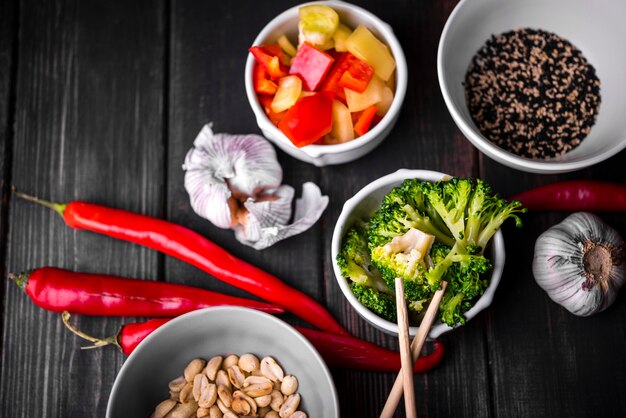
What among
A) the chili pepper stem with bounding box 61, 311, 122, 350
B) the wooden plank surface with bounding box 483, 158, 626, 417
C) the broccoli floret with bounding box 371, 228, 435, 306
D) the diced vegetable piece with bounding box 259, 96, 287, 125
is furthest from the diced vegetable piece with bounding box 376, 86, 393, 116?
the chili pepper stem with bounding box 61, 311, 122, 350

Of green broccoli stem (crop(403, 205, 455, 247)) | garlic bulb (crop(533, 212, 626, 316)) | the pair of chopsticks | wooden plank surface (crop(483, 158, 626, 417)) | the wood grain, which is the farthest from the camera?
the wood grain

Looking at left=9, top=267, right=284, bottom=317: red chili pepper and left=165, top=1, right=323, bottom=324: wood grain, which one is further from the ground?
left=165, top=1, right=323, bottom=324: wood grain

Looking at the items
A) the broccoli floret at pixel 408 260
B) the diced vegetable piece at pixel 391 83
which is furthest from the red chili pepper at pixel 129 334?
the diced vegetable piece at pixel 391 83

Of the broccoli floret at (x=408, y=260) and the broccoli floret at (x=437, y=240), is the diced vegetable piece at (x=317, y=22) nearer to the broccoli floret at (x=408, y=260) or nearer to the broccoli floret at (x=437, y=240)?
the broccoli floret at (x=437, y=240)

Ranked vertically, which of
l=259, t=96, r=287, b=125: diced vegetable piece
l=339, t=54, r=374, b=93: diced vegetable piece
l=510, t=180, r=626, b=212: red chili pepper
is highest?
l=339, t=54, r=374, b=93: diced vegetable piece

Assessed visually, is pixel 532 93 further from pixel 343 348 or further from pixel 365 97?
pixel 343 348

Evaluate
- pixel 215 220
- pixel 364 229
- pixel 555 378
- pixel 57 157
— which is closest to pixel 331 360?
pixel 364 229

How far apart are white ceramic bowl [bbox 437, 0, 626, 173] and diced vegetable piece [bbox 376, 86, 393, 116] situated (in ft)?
0.43

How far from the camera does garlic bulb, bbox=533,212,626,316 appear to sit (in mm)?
1473

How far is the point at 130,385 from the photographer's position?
1429mm

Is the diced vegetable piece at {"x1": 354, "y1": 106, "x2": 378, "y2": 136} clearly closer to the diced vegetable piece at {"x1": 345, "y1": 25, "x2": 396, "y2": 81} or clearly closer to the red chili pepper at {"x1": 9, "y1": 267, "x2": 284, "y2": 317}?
the diced vegetable piece at {"x1": 345, "y1": 25, "x2": 396, "y2": 81}

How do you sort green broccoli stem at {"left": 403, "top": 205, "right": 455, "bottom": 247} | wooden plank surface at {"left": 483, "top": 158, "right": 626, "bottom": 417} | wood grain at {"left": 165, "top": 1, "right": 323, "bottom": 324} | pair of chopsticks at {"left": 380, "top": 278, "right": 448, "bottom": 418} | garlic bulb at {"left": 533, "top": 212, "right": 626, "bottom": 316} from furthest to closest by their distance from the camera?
wood grain at {"left": 165, "top": 1, "right": 323, "bottom": 324}
wooden plank surface at {"left": 483, "top": 158, "right": 626, "bottom": 417}
garlic bulb at {"left": 533, "top": 212, "right": 626, "bottom": 316}
green broccoli stem at {"left": 403, "top": 205, "right": 455, "bottom": 247}
pair of chopsticks at {"left": 380, "top": 278, "right": 448, "bottom": 418}

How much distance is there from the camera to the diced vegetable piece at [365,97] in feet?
4.96

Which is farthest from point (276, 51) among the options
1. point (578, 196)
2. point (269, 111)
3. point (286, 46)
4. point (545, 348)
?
point (545, 348)
